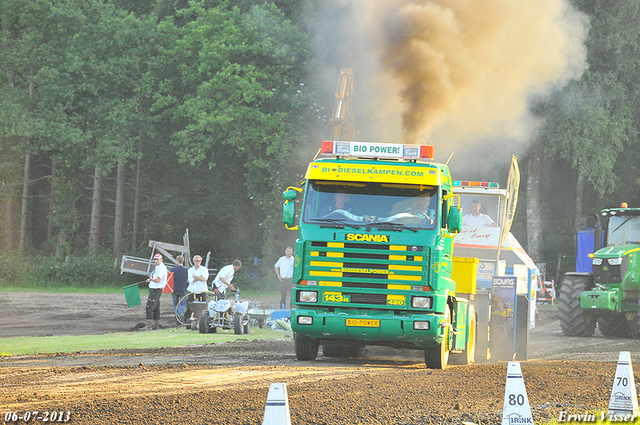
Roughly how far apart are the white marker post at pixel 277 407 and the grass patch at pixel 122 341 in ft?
30.9

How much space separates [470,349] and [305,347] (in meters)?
2.96

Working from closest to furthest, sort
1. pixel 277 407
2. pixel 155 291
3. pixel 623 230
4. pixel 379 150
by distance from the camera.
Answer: pixel 277 407, pixel 379 150, pixel 155 291, pixel 623 230

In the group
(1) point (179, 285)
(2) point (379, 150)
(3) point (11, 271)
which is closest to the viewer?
(2) point (379, 150)

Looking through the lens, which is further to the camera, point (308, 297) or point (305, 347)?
point (305, 347)

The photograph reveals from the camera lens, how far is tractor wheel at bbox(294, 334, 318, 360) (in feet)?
42.1

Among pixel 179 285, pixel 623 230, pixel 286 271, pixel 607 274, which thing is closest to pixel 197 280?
pixel 179 285

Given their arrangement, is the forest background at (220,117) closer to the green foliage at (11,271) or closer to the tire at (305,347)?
the green foliage at (11,271)

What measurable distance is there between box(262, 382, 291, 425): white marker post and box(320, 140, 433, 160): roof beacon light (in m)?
7.64

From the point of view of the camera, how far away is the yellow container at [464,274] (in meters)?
13.8

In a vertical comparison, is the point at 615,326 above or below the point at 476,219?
below

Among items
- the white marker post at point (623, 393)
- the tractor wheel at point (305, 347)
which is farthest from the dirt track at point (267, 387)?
the white marker post at point (623, 393)

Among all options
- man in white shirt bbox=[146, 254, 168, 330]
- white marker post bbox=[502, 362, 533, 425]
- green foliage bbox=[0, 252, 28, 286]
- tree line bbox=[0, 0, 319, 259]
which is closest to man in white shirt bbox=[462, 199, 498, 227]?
man in white shirt bbox=[146, 254, 168, 330]

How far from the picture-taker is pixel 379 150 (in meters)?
12.6

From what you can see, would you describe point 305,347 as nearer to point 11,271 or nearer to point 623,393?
point 623,393
